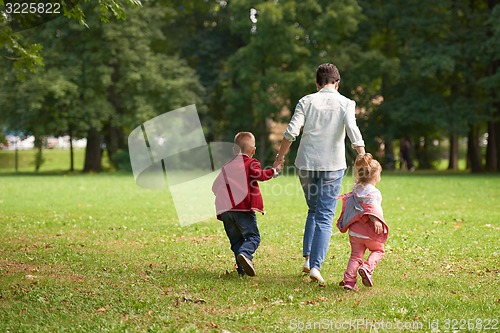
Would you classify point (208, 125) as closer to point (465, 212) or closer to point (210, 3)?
point (210, 3)

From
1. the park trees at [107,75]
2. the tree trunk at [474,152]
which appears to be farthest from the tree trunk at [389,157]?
the park trees at [107,75]

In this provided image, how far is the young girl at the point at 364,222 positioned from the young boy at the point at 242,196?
892 millimetres

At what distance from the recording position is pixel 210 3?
39.4m

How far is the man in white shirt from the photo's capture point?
7.23 metres

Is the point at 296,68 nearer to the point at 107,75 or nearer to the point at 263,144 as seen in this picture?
the point at 263,144

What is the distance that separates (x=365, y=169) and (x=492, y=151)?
94.3ft

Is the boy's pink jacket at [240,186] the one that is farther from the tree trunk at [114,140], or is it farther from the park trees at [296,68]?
the tree trunk at [114,140]

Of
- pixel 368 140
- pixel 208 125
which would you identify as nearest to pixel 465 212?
pixel 368 140

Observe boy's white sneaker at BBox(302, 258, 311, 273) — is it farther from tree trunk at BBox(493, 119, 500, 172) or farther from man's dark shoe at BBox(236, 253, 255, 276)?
tree trunk at BBox(493, 119, 500, 172)

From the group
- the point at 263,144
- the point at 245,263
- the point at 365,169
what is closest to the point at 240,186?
the point at 245,263

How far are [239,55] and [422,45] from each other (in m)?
9.27

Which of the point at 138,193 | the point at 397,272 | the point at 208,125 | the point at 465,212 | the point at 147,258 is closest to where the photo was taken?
the point at 397,272

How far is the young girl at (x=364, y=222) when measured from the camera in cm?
680

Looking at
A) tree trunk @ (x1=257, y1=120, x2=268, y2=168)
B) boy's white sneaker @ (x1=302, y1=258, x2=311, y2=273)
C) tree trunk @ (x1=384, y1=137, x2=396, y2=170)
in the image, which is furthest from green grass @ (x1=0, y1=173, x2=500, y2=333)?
tree trunk @ (x1=384, y1=137, x2=396, y2=170)
